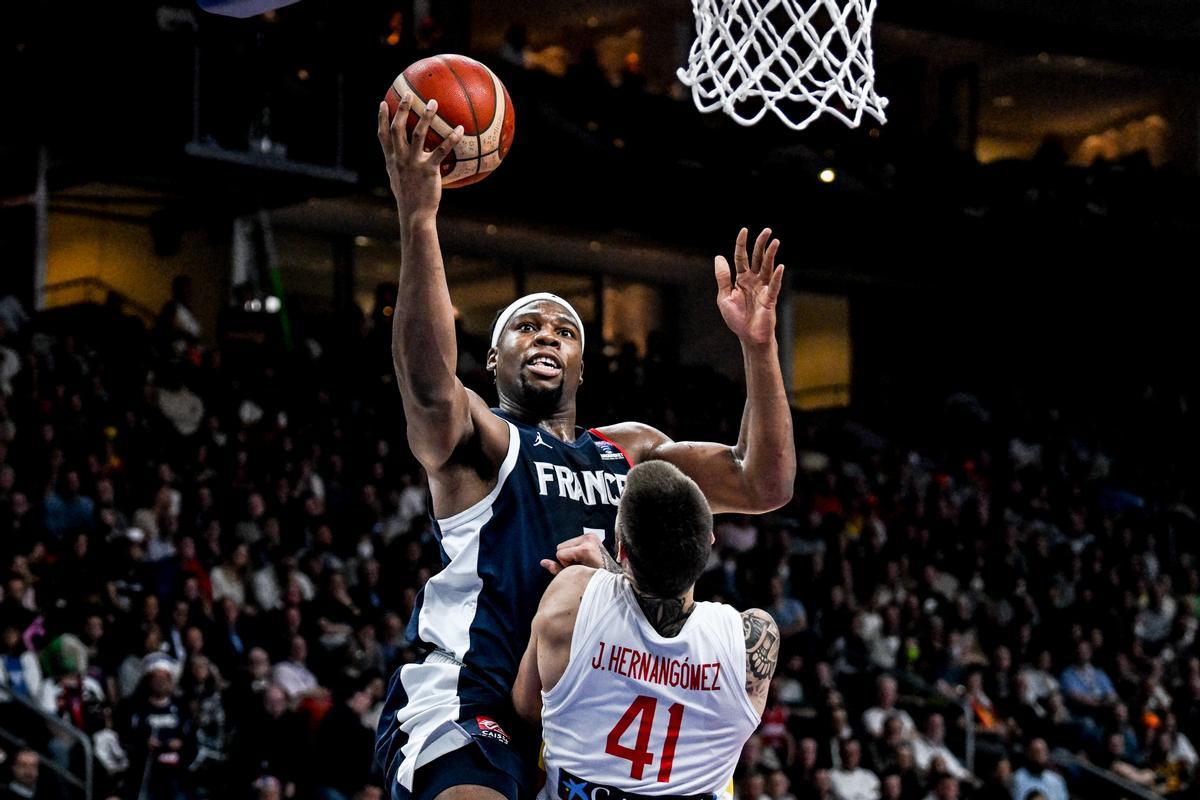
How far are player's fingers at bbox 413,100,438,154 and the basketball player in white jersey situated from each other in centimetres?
99

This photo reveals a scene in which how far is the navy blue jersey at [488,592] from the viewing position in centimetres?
393

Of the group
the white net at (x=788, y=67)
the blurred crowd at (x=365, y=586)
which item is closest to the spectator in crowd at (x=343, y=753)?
the blurred crowd at (x=365, y=586)

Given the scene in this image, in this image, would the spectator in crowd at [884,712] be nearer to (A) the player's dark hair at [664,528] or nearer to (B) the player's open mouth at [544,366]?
(B) the player's open mouth at [544,366]

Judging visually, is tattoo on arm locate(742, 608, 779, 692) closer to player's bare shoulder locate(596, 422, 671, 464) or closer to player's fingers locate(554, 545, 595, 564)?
player's fingers locate(554, 545, 595, 564)

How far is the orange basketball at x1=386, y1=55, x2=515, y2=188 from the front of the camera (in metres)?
3.92

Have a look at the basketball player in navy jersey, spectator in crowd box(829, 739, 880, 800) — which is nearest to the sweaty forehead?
the basketball player in navy jersey

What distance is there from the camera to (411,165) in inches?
148

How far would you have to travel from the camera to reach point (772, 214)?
65.6 feet

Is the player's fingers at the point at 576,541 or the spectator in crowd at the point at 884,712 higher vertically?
the player's fingers at the point at 576,541

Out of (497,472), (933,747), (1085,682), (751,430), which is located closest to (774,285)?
(751,430)

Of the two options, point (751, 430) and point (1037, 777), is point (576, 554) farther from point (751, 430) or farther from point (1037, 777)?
point (1037, 777)

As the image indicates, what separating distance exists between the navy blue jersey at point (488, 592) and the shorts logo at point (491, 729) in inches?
0.8

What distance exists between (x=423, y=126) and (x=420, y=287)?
1.33 ft

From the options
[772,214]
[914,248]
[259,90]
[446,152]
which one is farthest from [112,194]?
[446,152]
